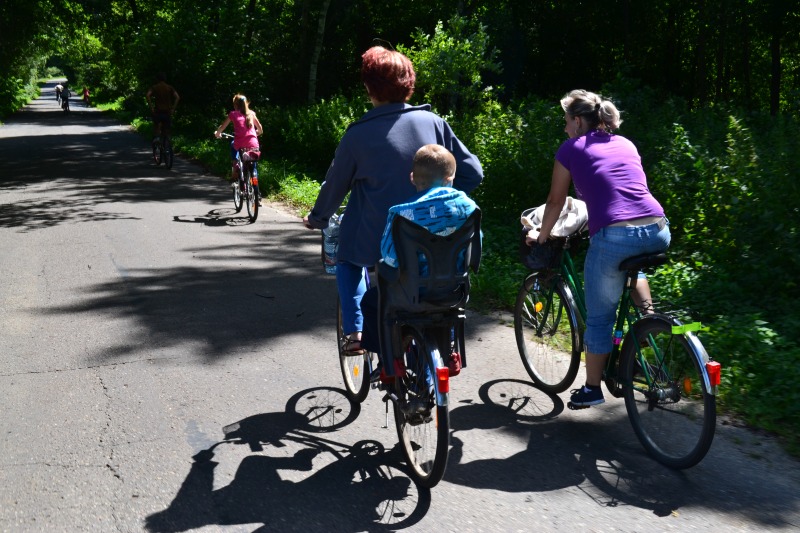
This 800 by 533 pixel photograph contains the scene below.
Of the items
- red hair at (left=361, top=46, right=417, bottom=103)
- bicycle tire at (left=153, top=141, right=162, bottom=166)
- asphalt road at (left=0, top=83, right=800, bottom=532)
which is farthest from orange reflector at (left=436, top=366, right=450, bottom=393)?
bicycle tire at (left=153, top=141, right=162, bottom=166)

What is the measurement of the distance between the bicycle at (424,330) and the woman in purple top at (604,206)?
777mm

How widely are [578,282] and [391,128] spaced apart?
1.53 meters

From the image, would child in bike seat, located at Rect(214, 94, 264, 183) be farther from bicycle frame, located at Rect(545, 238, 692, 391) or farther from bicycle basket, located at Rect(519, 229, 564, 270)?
bicycle frame, located at Rect(545, 238, 692, 391)

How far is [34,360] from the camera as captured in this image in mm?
5863

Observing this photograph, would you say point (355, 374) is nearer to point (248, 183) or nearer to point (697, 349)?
point (697, 349)

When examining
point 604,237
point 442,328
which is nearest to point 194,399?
point 442,328

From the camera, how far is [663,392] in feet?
13.5

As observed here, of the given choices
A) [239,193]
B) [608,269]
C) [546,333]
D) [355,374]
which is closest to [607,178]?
[608,269]

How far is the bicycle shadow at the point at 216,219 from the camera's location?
11.7 m

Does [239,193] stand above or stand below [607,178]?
below

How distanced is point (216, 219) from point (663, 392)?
29.5ft

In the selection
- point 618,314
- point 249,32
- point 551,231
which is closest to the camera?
point 618,314

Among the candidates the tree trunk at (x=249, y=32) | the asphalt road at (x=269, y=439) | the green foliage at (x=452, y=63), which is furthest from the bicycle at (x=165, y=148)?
the tree trunk at (x=249, y=32)

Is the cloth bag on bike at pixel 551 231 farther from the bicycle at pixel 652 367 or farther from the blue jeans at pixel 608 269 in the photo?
the blue jeans at pixel 608 269
